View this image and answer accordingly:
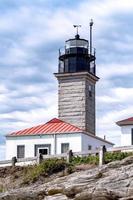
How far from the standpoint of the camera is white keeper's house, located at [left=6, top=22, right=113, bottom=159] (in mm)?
39656

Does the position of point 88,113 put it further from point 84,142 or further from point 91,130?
point 84,142

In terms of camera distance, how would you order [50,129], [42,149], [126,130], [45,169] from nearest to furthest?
[45,169] → [126,130] → [42,149] → [50,129]

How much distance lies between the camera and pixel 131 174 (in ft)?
74.3

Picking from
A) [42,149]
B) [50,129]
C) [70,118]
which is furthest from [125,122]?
[70,118]

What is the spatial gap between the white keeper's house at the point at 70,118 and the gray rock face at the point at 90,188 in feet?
49.5

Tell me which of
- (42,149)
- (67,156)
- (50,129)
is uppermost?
(50,129)

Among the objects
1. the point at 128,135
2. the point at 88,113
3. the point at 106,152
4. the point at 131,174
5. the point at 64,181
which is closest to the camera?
the point at 131,174

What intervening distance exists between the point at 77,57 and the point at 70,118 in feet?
16.8

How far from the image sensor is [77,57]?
48.2 meters

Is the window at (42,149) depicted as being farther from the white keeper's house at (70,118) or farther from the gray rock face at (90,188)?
the gray rock face at (90,188)

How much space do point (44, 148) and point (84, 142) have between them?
2.50m

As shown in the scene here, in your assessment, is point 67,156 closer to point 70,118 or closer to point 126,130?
point 126,130

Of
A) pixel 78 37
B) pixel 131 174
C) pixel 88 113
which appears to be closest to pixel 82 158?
pixel 131 174

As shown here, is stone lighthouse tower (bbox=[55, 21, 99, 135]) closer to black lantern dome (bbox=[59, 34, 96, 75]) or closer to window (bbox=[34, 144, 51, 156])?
black lantern dome (bbox=[59, 34, 96, 75])
